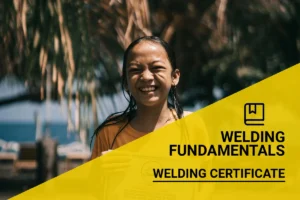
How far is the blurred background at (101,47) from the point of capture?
282cm

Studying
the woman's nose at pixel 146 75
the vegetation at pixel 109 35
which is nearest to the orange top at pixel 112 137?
the woman's nose at pixel 146 75

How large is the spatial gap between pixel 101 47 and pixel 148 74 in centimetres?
215

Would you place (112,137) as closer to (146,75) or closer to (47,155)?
(146,75)

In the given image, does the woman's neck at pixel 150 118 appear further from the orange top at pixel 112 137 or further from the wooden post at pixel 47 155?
the wooden post at pixel 47 155

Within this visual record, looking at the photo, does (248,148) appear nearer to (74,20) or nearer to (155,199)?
(155,199)

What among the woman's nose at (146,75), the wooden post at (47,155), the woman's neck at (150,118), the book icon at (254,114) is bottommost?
the woman's neck at (150,118)

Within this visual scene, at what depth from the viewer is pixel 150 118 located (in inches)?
55.1

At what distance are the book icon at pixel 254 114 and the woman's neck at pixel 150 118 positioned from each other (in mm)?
530

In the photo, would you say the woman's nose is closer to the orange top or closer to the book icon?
the orange top

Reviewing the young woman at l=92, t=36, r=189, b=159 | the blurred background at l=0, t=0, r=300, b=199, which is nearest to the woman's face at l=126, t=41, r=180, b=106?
the young woman at l=92, t=36, r=189, b=159

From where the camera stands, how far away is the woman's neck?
4.58 feet

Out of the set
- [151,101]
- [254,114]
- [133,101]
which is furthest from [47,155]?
[151,101]

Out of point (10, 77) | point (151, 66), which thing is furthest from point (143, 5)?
point (151, 66)

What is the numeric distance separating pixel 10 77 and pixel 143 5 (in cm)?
141
